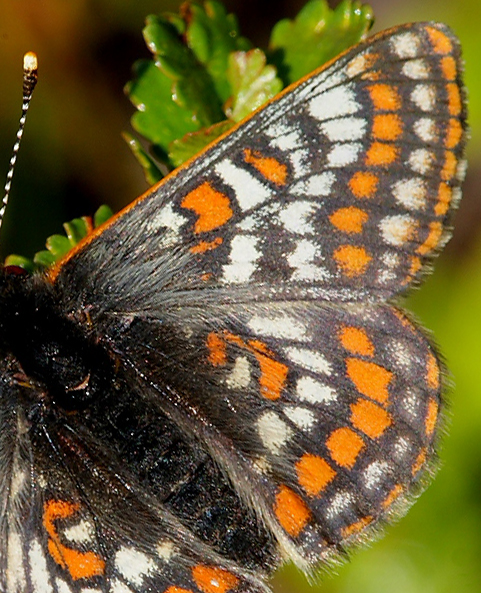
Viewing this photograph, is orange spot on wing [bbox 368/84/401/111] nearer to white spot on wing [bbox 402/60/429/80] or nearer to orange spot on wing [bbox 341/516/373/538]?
white spot on wing [bbox 402/60/429/80]

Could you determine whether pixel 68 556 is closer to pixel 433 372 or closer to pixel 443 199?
pixel 433 372

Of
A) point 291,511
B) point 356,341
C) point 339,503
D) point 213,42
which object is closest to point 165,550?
point 291,511

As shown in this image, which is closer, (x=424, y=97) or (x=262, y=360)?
(x=424, y=97)

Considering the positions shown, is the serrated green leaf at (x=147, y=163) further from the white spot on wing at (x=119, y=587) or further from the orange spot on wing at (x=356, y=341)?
the white spot on wing at (x=119, y=587)

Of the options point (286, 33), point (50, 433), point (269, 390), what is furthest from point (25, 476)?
point (286, 33)

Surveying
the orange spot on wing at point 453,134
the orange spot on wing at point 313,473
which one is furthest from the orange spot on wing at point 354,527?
the orange spot on wing at point 453,134

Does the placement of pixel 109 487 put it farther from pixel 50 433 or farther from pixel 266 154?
pixel 266 154
